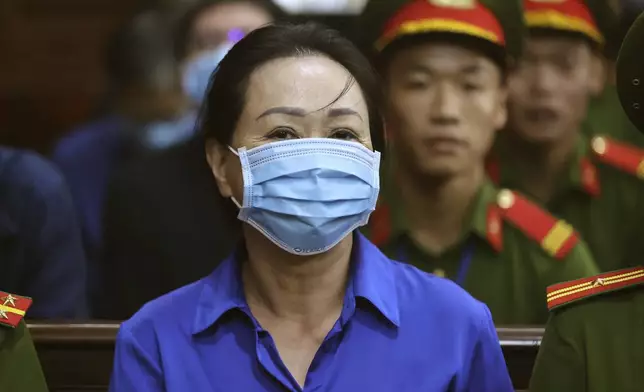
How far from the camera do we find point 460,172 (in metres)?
2.07

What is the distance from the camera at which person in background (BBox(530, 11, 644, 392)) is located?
1393 millimetres

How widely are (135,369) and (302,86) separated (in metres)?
0.52

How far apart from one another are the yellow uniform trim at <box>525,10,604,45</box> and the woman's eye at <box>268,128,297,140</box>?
875mm

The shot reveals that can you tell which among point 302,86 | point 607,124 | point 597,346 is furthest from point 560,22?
point 597,346

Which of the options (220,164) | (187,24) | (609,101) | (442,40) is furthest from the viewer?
(187,24)

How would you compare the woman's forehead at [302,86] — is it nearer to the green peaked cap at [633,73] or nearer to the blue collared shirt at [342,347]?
the blue collared shirt at [342,347]

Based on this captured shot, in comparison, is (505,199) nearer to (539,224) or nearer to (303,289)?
(539,224)

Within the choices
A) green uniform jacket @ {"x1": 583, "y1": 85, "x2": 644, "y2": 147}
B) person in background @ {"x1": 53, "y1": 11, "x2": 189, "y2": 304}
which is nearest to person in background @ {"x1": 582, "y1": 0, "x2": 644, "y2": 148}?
green uniform jacket @ {"x1": 583, "y1": 85, "x2": 644, "y2": 147}

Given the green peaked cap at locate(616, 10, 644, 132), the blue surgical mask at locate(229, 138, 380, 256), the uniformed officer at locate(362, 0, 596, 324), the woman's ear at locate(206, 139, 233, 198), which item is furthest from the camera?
the uniformed officer at locate(362, 0, 596, 324)

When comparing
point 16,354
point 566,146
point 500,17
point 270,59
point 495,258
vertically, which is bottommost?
point 495,258

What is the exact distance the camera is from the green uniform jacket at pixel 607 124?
218cm

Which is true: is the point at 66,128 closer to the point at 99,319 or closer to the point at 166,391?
the point at 99,319

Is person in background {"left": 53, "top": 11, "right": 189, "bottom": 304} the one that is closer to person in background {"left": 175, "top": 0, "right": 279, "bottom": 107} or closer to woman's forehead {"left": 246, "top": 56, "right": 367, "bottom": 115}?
person in background {"left": 175, "top": 0, "right": 279, "bottom": 107}

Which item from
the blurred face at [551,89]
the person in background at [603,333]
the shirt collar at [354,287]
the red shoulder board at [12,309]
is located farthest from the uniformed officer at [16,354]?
the blurred face at [551,89]
